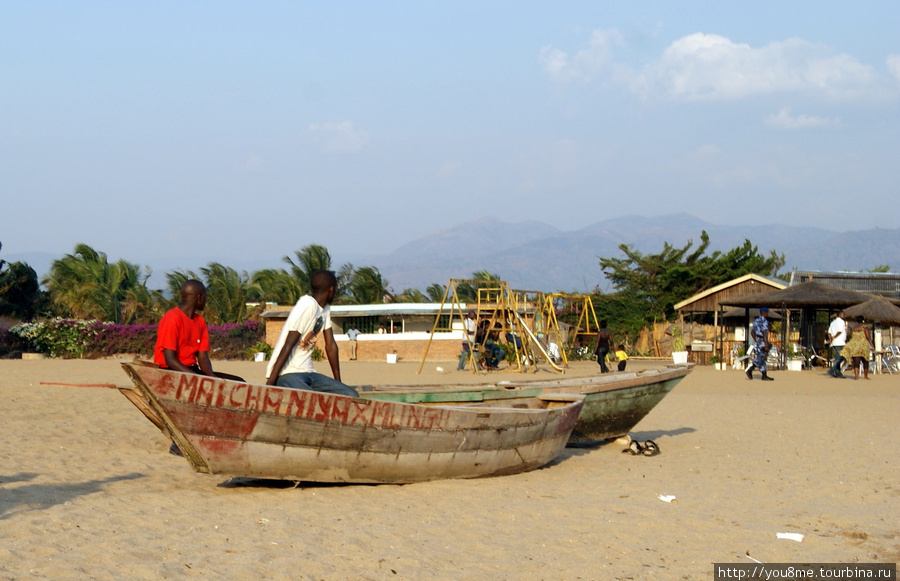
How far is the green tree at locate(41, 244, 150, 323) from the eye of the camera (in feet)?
116

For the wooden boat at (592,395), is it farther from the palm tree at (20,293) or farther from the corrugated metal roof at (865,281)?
the palm tree at (20,293)

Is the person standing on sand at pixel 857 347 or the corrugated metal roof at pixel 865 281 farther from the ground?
the corrugated metal roof at pixel 865 281

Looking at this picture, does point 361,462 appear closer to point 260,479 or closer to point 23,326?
point 260,479

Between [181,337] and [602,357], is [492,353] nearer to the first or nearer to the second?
[602,357]

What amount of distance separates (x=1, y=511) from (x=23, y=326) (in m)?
26.7

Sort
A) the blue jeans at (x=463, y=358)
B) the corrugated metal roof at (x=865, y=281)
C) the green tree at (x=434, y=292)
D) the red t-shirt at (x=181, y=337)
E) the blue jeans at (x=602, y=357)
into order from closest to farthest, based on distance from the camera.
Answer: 1. the red t-shirt at (x=181, y=337)
2. the blue jeans at (x=602, y=357)
3. the blue jeans at (x=463, y=358)
4. the corrugated metal roof at (x=865, y=281)
5. the green tree at (x=434, y=292)

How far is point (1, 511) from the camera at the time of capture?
5680mm

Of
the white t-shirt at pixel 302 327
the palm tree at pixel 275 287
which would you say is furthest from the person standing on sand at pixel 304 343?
the palm tree at pixel 275 287

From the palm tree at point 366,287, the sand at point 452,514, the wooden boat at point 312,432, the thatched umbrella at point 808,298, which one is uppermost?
the palm tree at point 366,287

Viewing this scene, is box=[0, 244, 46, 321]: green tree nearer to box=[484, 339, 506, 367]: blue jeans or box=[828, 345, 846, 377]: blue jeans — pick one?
box=[484, 339, 506, 367]: blue jeans

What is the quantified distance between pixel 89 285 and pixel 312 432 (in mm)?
31499

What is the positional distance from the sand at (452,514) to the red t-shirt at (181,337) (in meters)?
1.06

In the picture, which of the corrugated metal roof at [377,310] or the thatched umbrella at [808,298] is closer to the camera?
the thatched umbrella at [808,298]

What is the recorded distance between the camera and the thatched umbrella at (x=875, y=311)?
2200 centimetres
